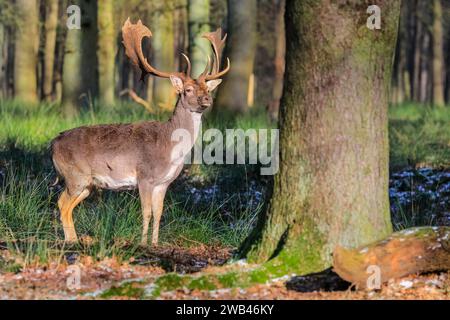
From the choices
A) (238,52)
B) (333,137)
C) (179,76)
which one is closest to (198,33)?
(238,52)

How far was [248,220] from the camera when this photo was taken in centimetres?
989

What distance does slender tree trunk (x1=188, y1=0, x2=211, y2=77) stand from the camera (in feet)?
53.9

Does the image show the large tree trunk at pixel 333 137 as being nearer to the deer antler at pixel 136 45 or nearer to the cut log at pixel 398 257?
the cut log at pixel 398 257

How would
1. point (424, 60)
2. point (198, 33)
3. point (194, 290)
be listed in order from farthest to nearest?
point (424, 60)
point (198, 33)
point (194, 290)

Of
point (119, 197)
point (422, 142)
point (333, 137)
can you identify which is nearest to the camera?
point (333, 137)

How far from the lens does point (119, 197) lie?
1080cm

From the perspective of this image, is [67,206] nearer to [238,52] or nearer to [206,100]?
[206,100]

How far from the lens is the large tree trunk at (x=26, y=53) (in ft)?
75.9

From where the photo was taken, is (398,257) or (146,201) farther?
(146,201)

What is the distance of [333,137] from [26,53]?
18.5 m

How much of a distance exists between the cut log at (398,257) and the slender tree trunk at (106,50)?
16.3m

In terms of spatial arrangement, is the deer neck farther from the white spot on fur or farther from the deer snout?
the white spot on fur

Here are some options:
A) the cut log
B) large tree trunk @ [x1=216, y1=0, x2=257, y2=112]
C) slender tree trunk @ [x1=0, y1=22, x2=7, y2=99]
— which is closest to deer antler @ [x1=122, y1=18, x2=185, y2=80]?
the cut log
